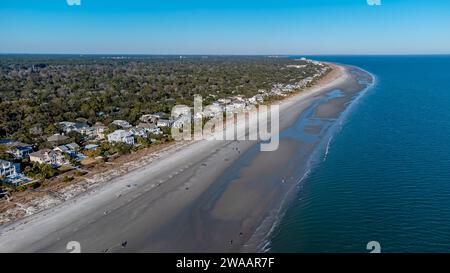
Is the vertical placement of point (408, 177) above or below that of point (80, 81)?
below

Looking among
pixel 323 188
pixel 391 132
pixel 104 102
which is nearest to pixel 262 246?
pixel 323 188

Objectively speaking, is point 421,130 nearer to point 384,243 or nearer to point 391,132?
point 391,132

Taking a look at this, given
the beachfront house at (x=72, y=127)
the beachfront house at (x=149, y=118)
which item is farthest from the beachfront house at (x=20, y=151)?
the beachfront house at (x=149, y=118)

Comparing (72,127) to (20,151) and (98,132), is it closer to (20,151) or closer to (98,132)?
(98,132)

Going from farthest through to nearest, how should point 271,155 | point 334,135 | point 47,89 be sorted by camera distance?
1. point 47,89
2. point 334,135
3. point 271,155

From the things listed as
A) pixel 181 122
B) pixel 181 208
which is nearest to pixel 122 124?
pixel 181 122
